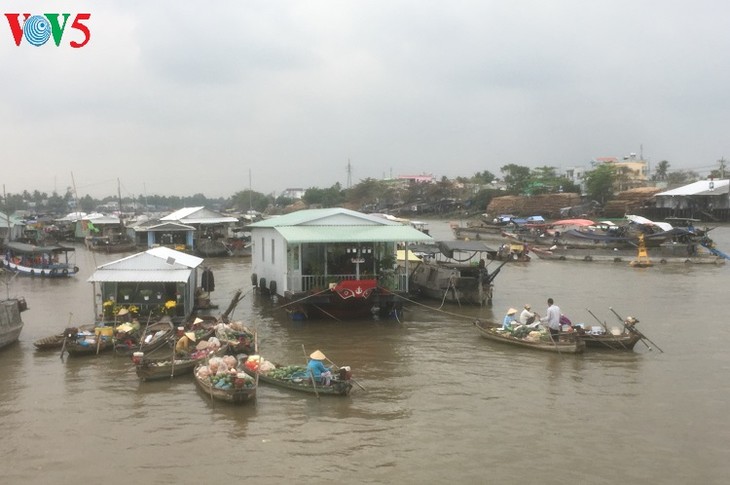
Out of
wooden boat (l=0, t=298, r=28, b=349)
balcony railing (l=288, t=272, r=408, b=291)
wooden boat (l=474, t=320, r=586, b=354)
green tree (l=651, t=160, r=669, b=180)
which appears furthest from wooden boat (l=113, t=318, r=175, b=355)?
green tree (l=651, t=160, r=669, b=180)

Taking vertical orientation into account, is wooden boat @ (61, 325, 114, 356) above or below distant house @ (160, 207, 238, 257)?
below

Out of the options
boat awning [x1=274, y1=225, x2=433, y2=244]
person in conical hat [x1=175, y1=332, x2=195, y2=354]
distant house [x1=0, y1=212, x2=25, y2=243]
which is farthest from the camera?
distant house [x1=0, y1=212, x2=25, y2=243]

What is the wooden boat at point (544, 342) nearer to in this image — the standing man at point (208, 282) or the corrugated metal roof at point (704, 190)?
the standing man at point (208, 282)

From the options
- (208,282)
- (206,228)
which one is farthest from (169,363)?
(206,228)

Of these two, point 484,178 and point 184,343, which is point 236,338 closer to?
point 184,343

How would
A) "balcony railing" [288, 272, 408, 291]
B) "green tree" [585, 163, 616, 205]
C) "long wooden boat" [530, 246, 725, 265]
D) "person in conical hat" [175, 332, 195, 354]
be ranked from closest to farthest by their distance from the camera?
1. "person in conical hat" [175, 332, 195, 354]
2. "balcony railing" [288, 272, 408, 291]
3. "long wooden boat" [530, 246, 725, 265]
4. "green tree" [585, 163, 616, 205]

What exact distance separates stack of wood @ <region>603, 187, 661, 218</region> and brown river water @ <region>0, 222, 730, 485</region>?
5363cm

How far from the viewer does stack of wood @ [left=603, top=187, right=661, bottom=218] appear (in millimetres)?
68750

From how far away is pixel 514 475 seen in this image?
901 cm

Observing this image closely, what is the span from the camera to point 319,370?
1220 cm

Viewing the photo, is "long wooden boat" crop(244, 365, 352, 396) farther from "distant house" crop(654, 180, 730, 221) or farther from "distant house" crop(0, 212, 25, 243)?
"distant house" crop(654, 180, 730, 221)

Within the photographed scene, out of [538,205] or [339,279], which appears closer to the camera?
[339,279]

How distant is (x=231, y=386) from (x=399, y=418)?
9.31 ft

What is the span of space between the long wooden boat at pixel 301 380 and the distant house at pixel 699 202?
189ft
